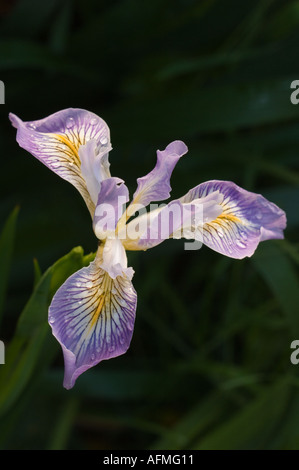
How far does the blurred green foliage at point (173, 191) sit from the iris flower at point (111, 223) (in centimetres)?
37

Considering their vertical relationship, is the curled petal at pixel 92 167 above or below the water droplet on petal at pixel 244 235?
above

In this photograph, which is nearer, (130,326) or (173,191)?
(130,326)

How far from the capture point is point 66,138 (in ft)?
2.36

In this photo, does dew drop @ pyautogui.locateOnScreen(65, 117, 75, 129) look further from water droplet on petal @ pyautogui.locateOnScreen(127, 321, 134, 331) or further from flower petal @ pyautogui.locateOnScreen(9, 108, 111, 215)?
water droplet on petal @ pyautogui.locateOnScreen(127, 321, 134, 331)

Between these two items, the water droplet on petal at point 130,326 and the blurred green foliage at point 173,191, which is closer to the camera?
the water droplet on petal at point 130,326

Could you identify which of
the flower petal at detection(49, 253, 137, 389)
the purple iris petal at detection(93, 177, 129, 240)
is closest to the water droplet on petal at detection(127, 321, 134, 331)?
the flower petal at detection(49, 253, 137, 389)

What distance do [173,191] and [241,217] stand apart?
1.48 ft

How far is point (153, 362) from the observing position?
126 cm

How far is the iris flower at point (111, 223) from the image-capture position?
59cm

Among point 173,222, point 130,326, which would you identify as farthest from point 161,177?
point 130,326

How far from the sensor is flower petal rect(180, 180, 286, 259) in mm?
680

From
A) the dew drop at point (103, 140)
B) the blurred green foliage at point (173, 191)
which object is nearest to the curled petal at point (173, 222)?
the dew drop at point (103, 140)

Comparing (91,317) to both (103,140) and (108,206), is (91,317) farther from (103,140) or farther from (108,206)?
(103,140)

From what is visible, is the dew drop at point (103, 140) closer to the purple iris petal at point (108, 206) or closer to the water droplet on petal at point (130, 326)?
the purple iris petal at point (108, 206)
